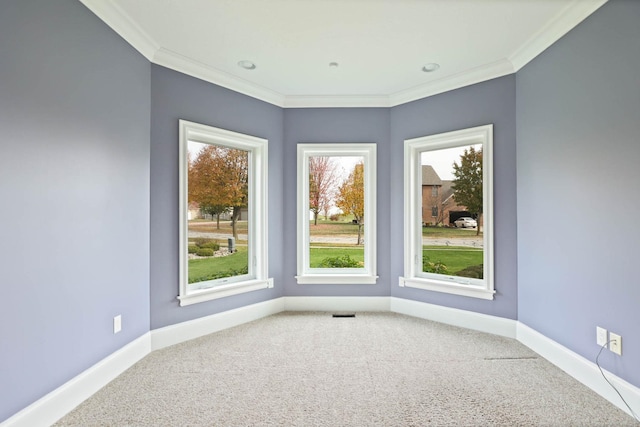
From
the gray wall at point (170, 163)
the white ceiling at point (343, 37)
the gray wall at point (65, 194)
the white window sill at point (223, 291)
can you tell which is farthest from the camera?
the white window sill at point (223, 291)

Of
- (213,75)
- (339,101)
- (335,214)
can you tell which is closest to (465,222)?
(335,214)

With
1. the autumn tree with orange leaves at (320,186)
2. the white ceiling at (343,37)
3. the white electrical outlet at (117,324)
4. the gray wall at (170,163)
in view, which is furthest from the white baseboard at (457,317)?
the white electrical outlet at (117,324)

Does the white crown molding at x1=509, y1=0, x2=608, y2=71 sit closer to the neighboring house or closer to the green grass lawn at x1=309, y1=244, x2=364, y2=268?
the neighboring house

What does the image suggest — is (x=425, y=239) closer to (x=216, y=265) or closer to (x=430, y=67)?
(x=430, y=67)

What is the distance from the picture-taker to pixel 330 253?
13.7ft

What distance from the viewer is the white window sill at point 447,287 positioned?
331cm

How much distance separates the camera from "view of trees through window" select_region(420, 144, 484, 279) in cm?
354

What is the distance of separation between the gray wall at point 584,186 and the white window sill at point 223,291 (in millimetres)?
2768

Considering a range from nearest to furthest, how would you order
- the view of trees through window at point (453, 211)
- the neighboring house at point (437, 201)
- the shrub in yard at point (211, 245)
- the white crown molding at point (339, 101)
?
the shrub in yard at point (211, 245)
the view of trees through window at point (453, 211)
the neighboring house at point (437, 201)
the white crown molding at point (339, 101)

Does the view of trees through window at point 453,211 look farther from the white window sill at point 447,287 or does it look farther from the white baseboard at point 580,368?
the white baseboard at point 580,368

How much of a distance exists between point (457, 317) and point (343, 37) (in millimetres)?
3062

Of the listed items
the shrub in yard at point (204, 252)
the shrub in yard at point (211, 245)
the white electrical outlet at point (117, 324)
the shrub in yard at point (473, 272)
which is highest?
the shrub in yard at point (211, 245)

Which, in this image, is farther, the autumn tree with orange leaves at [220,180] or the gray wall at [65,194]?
the autumn tree with orange leaves at [220,180]

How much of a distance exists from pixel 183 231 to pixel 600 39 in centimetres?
365
